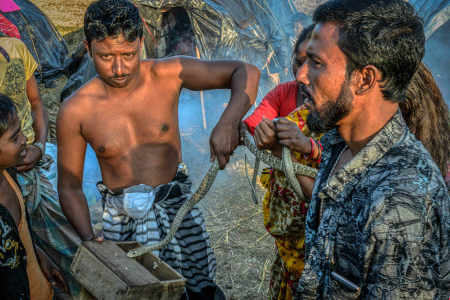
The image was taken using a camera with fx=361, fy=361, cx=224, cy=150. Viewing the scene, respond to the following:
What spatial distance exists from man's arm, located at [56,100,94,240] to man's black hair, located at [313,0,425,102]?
184cm

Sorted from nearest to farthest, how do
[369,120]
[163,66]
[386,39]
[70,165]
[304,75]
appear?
[386,39] → [369,120] → [304,75] → [70,165] → [163,66]

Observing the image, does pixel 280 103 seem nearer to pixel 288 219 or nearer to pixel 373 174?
pixel 288 219

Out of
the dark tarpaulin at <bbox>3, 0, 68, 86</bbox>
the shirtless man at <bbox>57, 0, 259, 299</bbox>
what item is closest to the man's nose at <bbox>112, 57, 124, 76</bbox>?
the shirtless man at <bbox>57, 0, 259, 299</bbox>

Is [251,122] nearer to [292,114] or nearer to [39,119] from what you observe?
[292,114]

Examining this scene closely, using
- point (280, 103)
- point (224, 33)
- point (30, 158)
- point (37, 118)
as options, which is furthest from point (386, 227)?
point (224, 33)

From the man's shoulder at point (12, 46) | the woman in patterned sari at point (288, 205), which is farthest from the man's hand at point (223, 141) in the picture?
the man's shoulder at point (12, 46)

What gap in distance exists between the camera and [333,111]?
4.52 feet

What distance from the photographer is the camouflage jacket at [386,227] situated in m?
1.06

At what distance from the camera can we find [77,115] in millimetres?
2420

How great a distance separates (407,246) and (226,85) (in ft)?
5.92

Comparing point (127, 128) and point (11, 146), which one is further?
point (127, 128)

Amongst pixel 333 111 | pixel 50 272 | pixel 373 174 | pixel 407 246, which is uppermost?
pixel 333 111

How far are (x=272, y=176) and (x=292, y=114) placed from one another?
422 mm

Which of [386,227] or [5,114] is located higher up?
[5,114]
